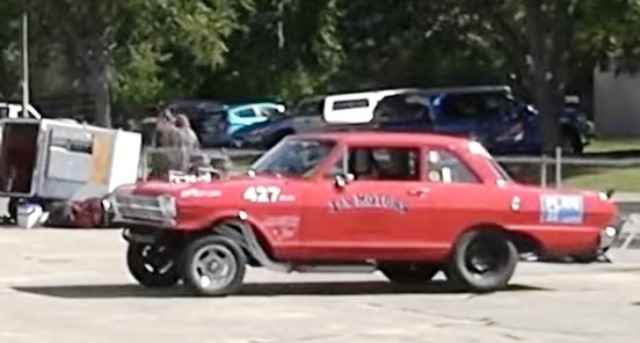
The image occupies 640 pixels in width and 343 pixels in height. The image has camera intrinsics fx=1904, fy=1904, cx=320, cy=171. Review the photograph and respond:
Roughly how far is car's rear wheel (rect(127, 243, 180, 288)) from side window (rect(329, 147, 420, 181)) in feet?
6.68

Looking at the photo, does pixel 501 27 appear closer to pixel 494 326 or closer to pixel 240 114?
pixel 240 114

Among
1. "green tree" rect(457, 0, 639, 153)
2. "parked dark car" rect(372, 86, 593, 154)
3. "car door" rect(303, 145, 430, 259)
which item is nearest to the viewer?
"car door" rect(303, 145, 430, 259)

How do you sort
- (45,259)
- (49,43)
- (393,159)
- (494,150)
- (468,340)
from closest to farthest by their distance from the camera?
1. (468,340)
2. (393,159)
3. (45,259)
4. (494,150)
5. (49,43)

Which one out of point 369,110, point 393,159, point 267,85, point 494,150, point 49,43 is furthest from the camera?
point 267,85

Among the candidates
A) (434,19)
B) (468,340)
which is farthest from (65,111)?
(468,340)

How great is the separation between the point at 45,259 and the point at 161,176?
5528 mm

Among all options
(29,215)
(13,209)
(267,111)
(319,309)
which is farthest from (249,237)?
(267,111)

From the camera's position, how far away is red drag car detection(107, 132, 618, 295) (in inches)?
744

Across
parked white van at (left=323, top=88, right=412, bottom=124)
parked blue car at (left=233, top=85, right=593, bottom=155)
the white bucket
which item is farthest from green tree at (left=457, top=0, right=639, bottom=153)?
the white bucket

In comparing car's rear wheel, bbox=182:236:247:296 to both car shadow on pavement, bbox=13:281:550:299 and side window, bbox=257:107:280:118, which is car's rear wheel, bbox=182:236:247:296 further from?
side window, bbox=257:107:280:118

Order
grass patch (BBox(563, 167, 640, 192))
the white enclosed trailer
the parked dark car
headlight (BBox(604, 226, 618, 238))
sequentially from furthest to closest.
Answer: the parked dark car
grass patch (BBox(563, 167, 640, 192))
the white enclosed trailer
headlight (BBox(604, 226, 618, 238))

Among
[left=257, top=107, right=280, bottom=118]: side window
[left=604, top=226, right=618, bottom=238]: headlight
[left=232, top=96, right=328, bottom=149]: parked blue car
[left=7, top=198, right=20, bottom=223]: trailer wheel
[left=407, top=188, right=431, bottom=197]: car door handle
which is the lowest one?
[left=7, top=198, right=20, bottom=223]: trailer wheel

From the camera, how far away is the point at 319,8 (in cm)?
5984

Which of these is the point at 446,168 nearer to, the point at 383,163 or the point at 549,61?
the point at 383,163
